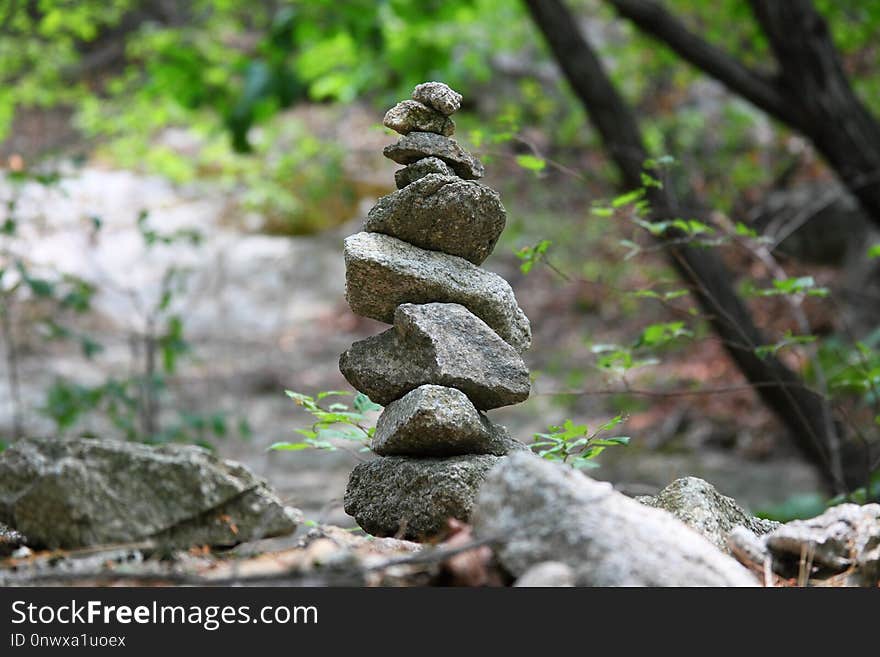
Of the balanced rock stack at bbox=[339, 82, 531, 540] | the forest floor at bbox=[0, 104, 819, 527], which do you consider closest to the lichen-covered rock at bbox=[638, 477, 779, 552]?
the balanced rock stack at bbox=[339, 82, 531, 540]

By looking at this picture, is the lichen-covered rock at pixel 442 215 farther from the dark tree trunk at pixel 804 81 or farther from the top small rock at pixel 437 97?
A: the dark tree trunk at pixel 804 81

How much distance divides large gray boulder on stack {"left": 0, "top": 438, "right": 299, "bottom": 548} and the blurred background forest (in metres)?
0.63

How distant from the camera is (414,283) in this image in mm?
2785

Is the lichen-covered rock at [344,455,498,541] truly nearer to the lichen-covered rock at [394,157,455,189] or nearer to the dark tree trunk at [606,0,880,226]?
the lichen-covered rock at [394,157,455,189]

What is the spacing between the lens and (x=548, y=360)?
12414 mm

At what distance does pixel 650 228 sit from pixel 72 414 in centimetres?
387

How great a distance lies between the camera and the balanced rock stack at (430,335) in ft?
8.57

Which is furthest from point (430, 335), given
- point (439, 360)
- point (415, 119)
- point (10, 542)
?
point (10, 542)

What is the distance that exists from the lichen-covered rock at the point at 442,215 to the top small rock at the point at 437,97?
241mm

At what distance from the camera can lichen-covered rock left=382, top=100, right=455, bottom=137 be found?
9.36 ft

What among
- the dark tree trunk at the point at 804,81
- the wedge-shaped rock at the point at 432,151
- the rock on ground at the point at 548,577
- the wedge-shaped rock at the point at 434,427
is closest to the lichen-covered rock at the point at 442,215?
the wedge-shaped rock at the point at 432,151

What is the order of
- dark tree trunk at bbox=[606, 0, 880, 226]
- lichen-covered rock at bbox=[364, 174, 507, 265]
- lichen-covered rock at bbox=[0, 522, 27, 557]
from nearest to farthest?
lichen-covered rock at bbox=[0, 522, 27, 557] → lichen-covered rock at bbox=[364, 174, 507, 265] → dark tree trunk at bbox=[606, 0, 880, 226]

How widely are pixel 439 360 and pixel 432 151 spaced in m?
0.64

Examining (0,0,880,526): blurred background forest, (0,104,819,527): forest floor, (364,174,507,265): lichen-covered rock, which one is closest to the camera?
(364,174,507,265): lichen-covered rock
